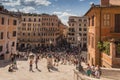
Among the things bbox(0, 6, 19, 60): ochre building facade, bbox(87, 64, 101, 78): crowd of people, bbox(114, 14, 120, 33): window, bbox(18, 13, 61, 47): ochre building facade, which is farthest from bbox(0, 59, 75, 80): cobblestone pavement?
bbox(18, 13, 61, 47): ochre building facade

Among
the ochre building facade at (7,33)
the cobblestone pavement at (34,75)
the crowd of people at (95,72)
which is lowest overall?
the cobblestone pavement at (34,75)

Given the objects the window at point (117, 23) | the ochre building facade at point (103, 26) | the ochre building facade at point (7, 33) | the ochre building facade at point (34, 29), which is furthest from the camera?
the ochre building facade at point (34, 29)

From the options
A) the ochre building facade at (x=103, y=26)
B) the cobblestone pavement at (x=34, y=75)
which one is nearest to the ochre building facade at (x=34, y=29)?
the ochre building facade at (x=103, y=26)

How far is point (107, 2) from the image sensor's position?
33000mm

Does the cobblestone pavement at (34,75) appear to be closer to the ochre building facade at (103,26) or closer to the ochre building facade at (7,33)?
the ochre building facade at (103,26)

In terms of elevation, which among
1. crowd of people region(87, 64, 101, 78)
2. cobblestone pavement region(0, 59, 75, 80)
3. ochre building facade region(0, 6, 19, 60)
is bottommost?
cobblestone pavement region(0, 59, 75, 80)

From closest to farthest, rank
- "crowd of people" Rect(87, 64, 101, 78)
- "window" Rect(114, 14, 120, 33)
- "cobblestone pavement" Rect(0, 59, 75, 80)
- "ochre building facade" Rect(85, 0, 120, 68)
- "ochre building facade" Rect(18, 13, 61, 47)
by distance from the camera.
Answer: "crowd of people" Rect(87, 64, 101, 78), "cobblestone pavement" Rect(0, 59, 75, 80), "ochre building facade" Rect(85, 0, 120, 68), "window" Rect(114, 14, 120, 33), "ochre building facade" Rect(18, 13, 61, 47)

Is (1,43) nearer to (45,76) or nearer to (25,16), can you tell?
(45,76)

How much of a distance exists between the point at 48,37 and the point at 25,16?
13400mm

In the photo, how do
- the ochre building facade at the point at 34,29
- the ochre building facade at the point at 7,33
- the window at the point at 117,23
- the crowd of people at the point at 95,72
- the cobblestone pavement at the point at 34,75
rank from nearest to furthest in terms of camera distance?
the crowd of people at the point at 95,72, the cobblestone pavement at the point at 34,75, the window at the point at 117,23, the ochre building facade at the point at 7,33, the ochre building facade at the point at 34,29

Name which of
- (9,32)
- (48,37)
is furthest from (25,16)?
(9,32)

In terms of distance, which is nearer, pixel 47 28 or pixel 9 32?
pixel 9 32

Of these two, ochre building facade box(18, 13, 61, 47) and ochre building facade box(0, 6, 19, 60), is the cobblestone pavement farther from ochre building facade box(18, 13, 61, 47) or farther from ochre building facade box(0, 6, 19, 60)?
ochre building facade box(18, 13, 61, 47)

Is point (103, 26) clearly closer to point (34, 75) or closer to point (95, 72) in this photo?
point (95, 72)
